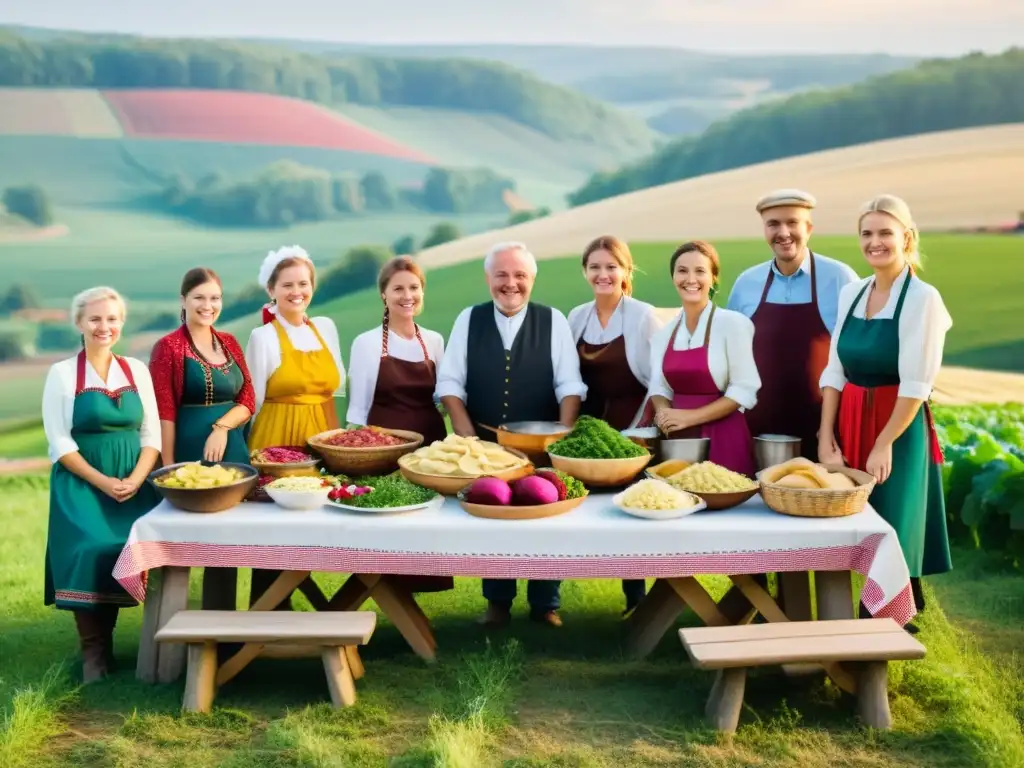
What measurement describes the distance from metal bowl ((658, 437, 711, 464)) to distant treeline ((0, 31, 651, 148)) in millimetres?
10013

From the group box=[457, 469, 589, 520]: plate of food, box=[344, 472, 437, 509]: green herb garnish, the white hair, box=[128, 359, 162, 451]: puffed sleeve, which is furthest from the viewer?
the white hair

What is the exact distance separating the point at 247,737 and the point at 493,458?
1364 millimetres

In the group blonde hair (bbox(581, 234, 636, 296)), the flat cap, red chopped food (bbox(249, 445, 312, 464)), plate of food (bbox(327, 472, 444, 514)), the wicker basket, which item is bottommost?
the wicker basket

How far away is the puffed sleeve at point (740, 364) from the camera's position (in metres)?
4.57

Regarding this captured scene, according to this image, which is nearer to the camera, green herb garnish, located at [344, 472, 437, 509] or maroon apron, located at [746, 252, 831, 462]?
green herb garnish, located at [344, 472, 437, 509]

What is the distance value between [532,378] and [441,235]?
8.69m

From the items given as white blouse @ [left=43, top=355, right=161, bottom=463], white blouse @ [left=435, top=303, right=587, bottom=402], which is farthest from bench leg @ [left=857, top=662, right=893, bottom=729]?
white blouse @ [left=43, top=355, right=161, bottom=463]

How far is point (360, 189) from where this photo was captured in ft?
44.4

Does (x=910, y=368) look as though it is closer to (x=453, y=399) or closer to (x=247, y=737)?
(x=453, y=399)

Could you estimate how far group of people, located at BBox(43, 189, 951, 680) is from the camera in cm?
439

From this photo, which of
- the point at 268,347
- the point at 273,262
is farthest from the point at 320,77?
the point at 268,347

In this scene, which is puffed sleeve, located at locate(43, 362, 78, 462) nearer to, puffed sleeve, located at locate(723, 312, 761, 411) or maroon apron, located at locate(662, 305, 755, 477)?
maroon apron, located at locate(662, 305, 755, 477)

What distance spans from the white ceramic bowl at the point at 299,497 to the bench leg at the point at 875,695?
2.09 metres

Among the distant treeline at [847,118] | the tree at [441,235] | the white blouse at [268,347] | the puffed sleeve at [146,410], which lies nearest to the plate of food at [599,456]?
the white blouse at [268,347]
